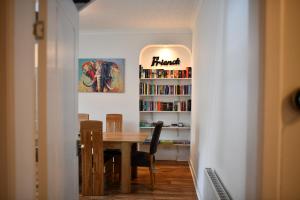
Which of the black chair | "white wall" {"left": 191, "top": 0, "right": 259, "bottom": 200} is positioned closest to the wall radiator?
"white wall" {"left": 191, "top": 0, "right": 259, "bottom": 200}

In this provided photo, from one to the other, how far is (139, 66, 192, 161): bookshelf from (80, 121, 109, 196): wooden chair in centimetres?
172

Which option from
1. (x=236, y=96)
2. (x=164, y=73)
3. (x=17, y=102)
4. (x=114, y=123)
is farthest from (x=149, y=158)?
(x=17, y=102)

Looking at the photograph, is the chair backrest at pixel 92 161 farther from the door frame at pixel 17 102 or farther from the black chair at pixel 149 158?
the door frame at pixel 17 102

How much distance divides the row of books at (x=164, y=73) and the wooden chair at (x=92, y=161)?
2144 millimetres

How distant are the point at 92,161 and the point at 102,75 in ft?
7.66

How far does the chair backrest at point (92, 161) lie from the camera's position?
3.23m

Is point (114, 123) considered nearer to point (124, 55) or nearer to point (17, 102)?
point (124, 55)

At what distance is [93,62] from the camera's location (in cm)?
515

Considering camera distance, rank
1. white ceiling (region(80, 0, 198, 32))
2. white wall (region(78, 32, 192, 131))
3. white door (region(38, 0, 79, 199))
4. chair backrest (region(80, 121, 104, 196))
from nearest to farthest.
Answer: white door (region(38, 0, 79, 199)) < chair backrest (region(80, 121, 104, 196)) < white ceiling (region(80, 0, 198, 32)) < white wall (region(78, 32, 192, 131))

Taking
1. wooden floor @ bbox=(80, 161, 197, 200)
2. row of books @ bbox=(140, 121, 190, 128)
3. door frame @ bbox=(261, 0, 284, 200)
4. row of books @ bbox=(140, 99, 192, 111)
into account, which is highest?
door frame @ bbox=(261, 0, 284, 200)

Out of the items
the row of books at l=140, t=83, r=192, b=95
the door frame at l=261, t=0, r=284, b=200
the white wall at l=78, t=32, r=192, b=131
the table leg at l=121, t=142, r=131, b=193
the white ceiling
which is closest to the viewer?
the door frame at l=261, t=0, r=284, b=200

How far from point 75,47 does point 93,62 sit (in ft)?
11.2

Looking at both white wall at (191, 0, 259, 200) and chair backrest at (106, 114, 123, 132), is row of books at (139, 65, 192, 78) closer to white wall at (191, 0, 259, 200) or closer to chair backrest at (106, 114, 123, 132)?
chair backrest at (106, 114, 123, 132)

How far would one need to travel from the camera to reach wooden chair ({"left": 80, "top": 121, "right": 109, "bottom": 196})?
3.23 m
